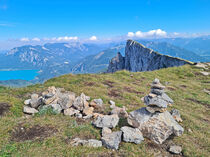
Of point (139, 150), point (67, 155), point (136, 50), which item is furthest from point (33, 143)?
point (136, 50)

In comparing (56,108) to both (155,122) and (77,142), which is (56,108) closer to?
(77,142)

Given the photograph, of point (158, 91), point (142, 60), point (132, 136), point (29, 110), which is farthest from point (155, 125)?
point (142, 60)

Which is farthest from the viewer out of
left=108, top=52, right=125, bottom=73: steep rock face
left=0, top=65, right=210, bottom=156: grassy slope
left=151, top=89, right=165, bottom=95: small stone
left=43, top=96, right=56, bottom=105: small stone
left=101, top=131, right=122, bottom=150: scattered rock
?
left=108, top=52, right=125, bottom=73: steep rock face

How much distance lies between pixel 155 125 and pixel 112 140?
11.8 ft

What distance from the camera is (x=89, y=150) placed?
322 inches

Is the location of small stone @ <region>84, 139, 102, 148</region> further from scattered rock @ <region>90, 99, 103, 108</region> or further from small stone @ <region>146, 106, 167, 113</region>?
scattered rock @ <region>90, 99, 103, 108</region>

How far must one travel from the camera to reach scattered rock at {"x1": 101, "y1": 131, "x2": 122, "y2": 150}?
859cm

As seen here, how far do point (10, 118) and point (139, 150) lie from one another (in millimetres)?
10290

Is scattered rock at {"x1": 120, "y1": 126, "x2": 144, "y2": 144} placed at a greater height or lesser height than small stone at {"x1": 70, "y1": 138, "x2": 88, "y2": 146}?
lesser

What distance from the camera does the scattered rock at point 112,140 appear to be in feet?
28.2

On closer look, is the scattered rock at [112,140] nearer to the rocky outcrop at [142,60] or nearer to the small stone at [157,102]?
the small stone at [157,102]


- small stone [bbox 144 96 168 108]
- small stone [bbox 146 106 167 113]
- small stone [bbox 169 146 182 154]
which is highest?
small stone [bbox 144 96 168 108]

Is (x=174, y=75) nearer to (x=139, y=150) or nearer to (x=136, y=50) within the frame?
(x=139, y=150)

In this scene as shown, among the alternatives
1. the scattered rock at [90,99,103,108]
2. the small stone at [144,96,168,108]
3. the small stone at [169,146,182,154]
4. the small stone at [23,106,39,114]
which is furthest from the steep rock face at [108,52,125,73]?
the small stone at [169,146,182,154]
